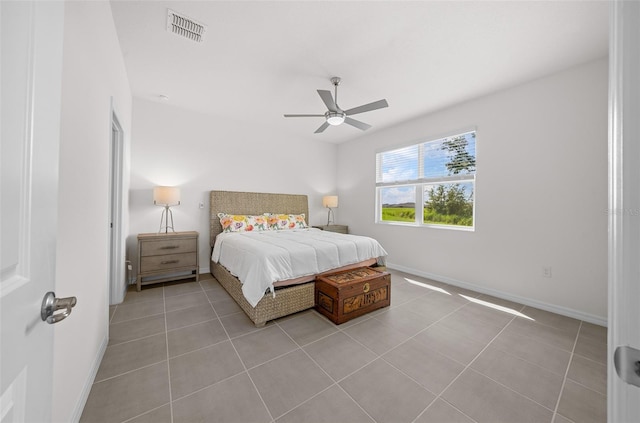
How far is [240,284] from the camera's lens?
8.67 ft

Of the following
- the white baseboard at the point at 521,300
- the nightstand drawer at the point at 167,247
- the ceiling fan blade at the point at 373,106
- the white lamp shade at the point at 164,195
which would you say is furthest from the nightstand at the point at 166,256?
the white baseboard at the point at 521,300

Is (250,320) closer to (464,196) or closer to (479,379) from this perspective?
(479,379)

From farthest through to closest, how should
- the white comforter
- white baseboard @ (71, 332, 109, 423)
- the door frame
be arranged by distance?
the door frame
the white comforter
white baseboard @ (71, 332, 109, 423)

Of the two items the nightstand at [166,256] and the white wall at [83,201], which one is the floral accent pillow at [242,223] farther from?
the white wall at [83,201]

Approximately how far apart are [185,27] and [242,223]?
2.62 m

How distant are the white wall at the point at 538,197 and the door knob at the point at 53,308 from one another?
386 centimetres

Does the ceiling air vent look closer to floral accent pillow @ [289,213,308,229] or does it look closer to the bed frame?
the bed frame

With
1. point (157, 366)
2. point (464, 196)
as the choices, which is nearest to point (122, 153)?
point (157, 366)

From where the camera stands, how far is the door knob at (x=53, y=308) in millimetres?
557

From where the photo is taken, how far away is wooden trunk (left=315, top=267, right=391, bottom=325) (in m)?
2.37

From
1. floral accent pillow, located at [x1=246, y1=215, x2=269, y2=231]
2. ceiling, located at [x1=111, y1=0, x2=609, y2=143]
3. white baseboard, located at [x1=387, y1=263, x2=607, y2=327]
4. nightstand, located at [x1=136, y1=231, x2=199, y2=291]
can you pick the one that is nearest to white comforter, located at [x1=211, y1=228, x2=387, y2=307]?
nightstand, located at [x1=136, y1=231, x2=199, y2=291]

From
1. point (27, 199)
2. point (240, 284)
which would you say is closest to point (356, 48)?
point (27, 199)

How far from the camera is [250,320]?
2420 mm

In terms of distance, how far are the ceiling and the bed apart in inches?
66.1
